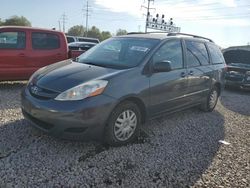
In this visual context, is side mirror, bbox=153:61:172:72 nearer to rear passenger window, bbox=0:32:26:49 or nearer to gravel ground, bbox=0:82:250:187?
gravel ground, bbox=0:82:250:187

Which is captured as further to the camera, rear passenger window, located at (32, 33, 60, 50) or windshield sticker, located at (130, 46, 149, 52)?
rear passenger window, located at (32, 33, 60, 50)

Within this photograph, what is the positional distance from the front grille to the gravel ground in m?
0.71

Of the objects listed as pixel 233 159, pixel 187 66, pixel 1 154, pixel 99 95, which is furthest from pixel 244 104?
pixel 1 154

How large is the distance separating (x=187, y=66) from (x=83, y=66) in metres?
2.18

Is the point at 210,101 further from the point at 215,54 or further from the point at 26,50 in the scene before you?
the point at 26,50

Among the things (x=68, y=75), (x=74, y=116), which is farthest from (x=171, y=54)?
(x=74, y=116)

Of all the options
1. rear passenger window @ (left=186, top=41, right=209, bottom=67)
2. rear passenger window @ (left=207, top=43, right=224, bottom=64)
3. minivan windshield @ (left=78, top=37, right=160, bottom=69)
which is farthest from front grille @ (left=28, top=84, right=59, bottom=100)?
rear passenger window @ (left=207, top=43, right=224, bottom=64)

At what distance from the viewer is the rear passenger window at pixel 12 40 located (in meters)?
7.56

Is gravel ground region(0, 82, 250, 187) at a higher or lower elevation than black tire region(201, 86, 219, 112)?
lower

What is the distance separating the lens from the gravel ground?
3479 millimetres

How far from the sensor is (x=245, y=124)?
666cm

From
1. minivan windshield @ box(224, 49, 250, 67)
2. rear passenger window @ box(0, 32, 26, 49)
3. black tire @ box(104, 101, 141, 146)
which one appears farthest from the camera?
minivan windshield @ box(224, 49, 250, 67)

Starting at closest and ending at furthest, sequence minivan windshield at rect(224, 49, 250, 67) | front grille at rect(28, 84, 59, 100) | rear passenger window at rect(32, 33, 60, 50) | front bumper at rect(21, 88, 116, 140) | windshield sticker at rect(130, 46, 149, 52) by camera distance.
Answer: front bumper at rect(21, 88, 116, 140) < front grille at rect(28, 84, 59, 100) < windshield sticker at rect(130, 46, 149, 52) < rear passenger window at rect(32, 33, 60, 50) < minivan windshield at rect(224, 49, 250, 67)

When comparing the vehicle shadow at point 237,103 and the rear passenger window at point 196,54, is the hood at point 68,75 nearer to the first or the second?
the rear passenger window at point 196,54
